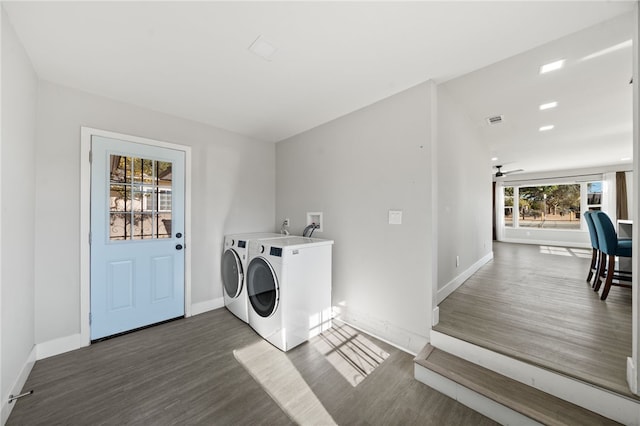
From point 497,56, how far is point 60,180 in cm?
382

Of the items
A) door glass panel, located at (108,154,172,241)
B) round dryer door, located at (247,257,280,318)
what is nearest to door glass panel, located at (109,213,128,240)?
door glass panel, located at (108,154,172,241)

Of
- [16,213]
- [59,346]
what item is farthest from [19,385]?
[16,213]

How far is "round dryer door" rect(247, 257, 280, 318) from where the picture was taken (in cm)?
228

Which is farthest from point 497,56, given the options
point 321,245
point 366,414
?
point 366,414

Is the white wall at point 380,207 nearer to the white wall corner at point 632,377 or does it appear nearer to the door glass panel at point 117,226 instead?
the white wall corner at point 632,377

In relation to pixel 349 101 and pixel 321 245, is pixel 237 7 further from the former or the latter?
pixel 321 245

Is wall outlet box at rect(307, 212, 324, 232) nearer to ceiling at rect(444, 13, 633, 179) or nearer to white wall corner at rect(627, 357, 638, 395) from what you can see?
ceiling at rect(444, 13, 633, 179)

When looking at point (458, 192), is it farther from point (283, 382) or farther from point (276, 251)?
point (283, 382)

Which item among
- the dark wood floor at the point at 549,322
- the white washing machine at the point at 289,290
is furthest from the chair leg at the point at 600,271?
the white washing machine at the point at 289,290

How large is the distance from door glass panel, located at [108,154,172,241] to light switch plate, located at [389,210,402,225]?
8.23 feet

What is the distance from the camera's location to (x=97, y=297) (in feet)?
7.48

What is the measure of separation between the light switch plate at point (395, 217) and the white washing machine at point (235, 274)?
1.52 meters

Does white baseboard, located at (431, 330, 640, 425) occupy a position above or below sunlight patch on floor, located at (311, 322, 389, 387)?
above

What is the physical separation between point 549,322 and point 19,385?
4.20m
